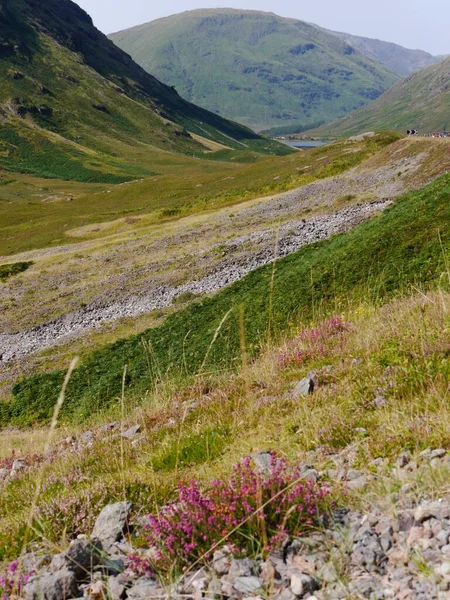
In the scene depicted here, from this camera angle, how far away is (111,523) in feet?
17.0

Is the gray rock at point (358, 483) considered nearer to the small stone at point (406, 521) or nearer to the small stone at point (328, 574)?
the small stone at point (406, 521)

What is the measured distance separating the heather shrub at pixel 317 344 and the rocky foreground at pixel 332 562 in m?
5.61

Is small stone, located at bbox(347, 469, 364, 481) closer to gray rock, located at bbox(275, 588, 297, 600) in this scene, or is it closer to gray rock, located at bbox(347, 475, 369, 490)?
gray rock, located at bbox(347, 475, 369, 490)

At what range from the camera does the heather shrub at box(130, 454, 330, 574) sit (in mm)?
4117

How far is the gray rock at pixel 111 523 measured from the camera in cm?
498

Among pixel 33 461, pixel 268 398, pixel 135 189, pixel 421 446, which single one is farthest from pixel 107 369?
pixel 135 189

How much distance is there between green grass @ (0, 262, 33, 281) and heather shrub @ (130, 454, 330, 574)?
56.7 m

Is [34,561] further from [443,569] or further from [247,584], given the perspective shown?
[443,569]

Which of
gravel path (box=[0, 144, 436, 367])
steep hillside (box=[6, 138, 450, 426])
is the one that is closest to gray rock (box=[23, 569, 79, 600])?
steep hillside (box=[6, 138, 450, 426])

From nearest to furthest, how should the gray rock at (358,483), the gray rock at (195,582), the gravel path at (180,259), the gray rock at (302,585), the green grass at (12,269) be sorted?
the gray rock at (302,585) → the gray rock at (195,582) → the gray rock at (358,483) → the gravel path at (180,259) → the green grass at (12,269)

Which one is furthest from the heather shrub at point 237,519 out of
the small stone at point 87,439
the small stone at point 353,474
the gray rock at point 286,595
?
the small stone at point 87,439

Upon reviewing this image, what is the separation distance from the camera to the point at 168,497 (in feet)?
18.3

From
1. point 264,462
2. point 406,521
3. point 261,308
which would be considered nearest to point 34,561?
point 264,462

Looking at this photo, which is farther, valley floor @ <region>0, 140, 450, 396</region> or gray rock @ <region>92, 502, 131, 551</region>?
valley floor @ <region>0, 140, 450, 396</region>
